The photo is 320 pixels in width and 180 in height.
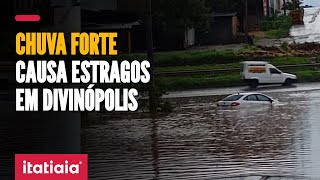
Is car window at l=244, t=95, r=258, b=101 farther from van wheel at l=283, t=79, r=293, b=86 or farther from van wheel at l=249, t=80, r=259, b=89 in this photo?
van wheel at l=283, t=79, r=293, b=86

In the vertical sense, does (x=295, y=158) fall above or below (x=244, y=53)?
below

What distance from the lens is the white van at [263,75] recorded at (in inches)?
1479

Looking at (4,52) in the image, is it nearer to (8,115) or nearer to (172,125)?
(8,115)

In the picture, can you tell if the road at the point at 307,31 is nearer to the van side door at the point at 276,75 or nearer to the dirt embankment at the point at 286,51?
the dirt embankment at the point at 286,51

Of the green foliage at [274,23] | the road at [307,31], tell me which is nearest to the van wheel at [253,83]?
the road at [307,31]

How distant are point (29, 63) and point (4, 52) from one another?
53 cm

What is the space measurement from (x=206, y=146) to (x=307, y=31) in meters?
49.3

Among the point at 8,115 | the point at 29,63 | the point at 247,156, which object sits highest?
the point at 29,63

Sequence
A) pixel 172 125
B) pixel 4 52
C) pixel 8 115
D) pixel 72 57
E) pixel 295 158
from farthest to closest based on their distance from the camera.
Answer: pixel 172 125, pixel 295 158, pixel 8 115, pixel 4 52, pixel 72 57

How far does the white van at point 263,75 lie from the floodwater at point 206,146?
1508cm

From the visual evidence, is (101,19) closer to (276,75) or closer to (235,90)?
(235,90)

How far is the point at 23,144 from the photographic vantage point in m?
8.70

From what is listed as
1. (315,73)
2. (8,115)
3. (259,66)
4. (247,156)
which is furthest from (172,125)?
(315,73)

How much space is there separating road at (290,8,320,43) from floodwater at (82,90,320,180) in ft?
Result: 103
